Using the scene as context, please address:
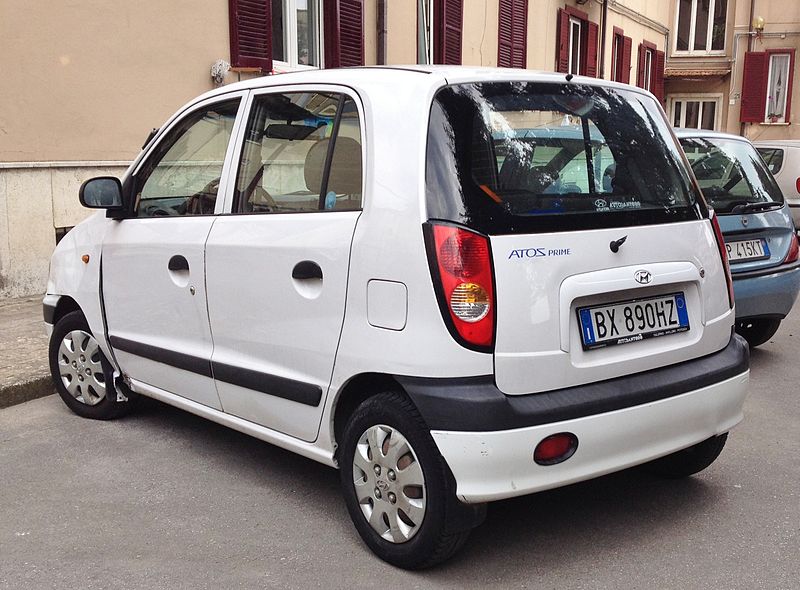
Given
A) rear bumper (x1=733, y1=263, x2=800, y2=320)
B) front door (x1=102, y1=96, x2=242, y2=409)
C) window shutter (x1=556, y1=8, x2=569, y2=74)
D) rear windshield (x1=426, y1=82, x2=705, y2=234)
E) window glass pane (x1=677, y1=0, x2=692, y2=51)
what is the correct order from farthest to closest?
window glass pane (x1=677, y1=0, x2=692, y2=51) → window shutter (x1=556, y1=8, x2=569, y2=74) → rear bumper (x1=733, y1=263, x2=800, y2=320) → front door (x1=102, y1=96, x2=242, y2=409) → rear windshield (x1=426, y1=82, x2=705, y2=234)

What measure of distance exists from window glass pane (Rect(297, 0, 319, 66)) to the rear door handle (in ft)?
27.1

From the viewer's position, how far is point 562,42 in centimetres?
1866

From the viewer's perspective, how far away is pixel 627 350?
10.7 feet

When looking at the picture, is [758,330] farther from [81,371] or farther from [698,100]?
[698,100]

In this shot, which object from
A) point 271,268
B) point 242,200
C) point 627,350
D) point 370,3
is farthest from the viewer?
point 370,3

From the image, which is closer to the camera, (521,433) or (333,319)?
(521,433)

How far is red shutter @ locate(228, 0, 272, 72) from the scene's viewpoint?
32.9 ft

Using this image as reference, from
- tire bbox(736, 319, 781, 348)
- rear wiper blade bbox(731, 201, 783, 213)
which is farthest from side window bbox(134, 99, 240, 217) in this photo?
tire bbox(736, 319, 781, 348)

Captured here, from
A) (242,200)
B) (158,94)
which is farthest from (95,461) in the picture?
(158,94)

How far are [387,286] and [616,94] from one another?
1.27 m

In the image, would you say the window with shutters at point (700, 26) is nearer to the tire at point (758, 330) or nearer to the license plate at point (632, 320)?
the tire at point (758, 330)

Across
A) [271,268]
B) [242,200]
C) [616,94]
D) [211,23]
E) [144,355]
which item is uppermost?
[211,23]

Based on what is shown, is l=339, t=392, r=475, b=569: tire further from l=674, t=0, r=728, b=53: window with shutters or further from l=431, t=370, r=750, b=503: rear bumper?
A: l=674, t=0, r=728, b=53: window with shutters

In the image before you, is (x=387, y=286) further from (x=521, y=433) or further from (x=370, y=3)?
(x=370, y=3)
